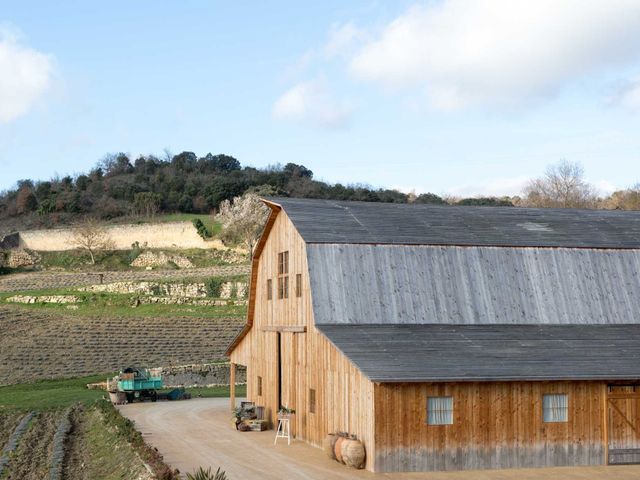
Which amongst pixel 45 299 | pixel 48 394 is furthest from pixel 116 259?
pixel 48 394

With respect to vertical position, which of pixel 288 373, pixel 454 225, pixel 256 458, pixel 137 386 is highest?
pixel 454 225

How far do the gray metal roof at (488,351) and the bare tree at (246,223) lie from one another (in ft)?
198

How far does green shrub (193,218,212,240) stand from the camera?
90.3 m

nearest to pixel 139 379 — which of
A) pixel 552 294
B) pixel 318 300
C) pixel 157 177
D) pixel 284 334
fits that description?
pixel 284 334

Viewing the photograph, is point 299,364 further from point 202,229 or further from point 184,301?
point 202,229

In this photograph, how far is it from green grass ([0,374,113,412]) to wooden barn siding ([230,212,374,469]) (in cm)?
965

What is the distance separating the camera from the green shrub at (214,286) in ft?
242

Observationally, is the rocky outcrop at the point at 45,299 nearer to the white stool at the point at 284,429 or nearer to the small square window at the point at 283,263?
the small square window at the point at 283,263

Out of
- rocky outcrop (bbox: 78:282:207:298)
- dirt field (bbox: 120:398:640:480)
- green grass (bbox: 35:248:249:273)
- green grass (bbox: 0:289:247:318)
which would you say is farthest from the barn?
green grass (bbox: 35:248:249:273)

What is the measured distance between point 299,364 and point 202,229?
2479 inches

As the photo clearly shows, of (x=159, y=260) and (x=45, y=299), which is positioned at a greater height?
(x=159, y=260)

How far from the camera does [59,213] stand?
109312 millimetres

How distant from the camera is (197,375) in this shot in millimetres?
53500

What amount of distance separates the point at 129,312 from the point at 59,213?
148 ft
